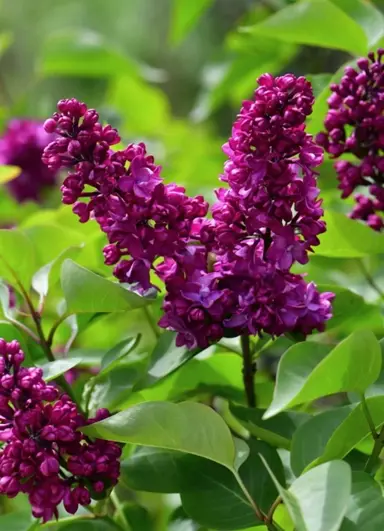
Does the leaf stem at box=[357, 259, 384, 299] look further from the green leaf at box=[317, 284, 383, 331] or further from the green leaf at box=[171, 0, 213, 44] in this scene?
the green leaf at box=[171, 0, 213, 44]

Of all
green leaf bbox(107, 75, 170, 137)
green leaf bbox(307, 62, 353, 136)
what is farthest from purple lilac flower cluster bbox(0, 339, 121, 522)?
green leaf bbox(107, 75, 170, 137)

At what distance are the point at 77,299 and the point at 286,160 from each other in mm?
199

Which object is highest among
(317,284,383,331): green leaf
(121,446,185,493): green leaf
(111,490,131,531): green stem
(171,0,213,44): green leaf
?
(171,0,213,44): green leaf

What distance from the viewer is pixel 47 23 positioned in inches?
240

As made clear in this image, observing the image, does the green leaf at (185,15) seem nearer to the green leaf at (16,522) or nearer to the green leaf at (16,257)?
the green leaf at (16,257)

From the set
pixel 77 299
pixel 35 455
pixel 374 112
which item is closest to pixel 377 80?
pixel 374 112

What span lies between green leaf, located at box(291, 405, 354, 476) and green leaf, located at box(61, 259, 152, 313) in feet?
0.50

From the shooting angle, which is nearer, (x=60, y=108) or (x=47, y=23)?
(x=60, y=108)

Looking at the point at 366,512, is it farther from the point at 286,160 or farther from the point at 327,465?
the point at 286,160

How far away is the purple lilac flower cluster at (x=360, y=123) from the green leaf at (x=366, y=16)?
7.2 inches

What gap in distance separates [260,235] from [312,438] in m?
0.15

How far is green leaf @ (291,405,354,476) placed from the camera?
0.68 m

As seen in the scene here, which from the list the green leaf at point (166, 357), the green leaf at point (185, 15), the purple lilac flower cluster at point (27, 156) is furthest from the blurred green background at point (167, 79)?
the green leaf at point (166, 357)

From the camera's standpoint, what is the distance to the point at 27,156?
5.01ft
